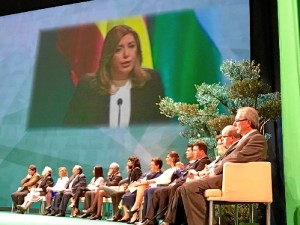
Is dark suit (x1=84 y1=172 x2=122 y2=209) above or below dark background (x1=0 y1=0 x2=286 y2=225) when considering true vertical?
below

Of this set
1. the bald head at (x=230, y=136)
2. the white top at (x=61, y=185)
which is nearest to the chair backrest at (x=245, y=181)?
the bald head at (x=230, y=136)

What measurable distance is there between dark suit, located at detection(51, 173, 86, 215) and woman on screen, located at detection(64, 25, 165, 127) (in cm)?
184

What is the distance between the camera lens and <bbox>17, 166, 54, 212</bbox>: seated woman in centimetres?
793

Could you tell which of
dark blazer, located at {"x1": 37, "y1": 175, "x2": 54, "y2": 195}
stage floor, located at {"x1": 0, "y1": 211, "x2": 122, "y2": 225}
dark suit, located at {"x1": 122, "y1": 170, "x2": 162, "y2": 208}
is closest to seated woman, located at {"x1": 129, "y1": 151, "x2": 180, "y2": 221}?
dark suit, located at {"x1": 122, "y1": 170, "x2": 162, "y2": 208}

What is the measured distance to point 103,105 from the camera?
9281mm

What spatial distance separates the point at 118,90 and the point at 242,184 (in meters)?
5.87

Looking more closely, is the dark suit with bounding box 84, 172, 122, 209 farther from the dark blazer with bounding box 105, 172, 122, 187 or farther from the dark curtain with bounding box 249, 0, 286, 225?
the dark curtain with bounding box 249, 0, 286, 225

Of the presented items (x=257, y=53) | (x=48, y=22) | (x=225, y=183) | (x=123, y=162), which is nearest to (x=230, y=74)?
(x=257, y=53)

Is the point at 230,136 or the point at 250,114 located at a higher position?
the point at 250,114

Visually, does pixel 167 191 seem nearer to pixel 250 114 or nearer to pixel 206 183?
pixel 206 183

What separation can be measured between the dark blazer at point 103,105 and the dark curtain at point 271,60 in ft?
6.75

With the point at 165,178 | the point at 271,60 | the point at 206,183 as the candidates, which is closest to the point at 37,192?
the point at 165,178

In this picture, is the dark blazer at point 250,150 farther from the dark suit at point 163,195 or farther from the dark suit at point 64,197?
the dark suit at point 64,197

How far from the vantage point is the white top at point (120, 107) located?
9.02m
